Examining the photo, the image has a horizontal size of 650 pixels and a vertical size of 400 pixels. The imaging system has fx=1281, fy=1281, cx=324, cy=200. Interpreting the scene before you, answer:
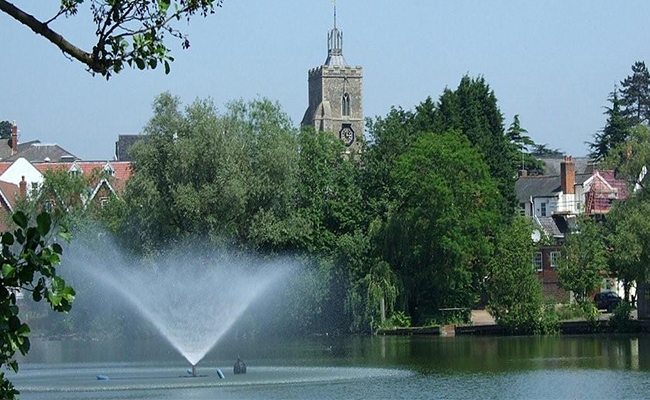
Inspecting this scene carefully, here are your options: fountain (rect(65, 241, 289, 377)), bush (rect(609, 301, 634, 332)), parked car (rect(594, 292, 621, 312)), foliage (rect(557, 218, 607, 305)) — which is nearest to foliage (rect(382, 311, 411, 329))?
fountain (rect(65, 241, 289, 377))

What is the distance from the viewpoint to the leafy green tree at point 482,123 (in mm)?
82812

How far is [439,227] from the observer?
6925 centimetres

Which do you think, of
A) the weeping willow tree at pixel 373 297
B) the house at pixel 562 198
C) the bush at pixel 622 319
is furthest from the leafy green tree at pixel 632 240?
the house at pixel 562 198

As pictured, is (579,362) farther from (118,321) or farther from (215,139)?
(118,321)

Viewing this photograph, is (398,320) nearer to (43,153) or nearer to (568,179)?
(568,179)

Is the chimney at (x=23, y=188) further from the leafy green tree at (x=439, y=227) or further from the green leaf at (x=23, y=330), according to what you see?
the green leaf at (x=23, y=330)

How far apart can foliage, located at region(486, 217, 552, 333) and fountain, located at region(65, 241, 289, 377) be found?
461 inches

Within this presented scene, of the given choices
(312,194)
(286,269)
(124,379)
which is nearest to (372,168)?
(312,194)

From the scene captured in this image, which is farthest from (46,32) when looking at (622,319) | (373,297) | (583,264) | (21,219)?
(583,264)

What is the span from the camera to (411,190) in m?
71.1

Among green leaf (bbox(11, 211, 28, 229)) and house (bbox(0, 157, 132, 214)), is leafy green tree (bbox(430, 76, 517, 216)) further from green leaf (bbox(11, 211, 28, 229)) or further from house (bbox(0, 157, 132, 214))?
green leaf (bbox(11, 211, 28, 229))

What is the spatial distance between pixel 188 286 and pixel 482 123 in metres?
29.5

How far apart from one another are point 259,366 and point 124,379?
21.8 ft

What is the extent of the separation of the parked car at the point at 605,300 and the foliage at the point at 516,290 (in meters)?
9.71
